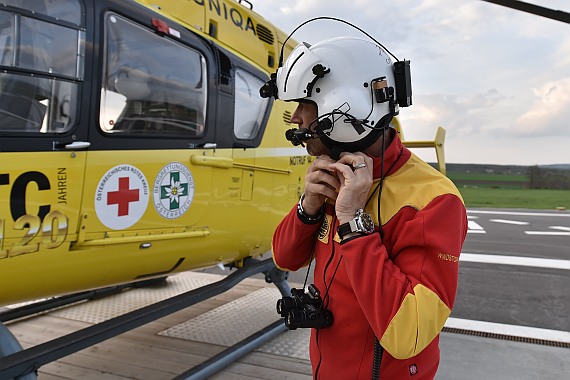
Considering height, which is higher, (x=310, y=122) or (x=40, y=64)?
(x=40, y=64)

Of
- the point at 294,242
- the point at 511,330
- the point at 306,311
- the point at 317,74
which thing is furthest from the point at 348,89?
the point at 511,330

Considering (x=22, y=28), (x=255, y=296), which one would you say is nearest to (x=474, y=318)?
(x=255, y=296)

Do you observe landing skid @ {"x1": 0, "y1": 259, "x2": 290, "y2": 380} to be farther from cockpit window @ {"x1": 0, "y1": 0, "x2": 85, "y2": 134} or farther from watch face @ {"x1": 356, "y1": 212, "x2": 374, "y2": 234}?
watch face @ {"x1": 356, "y1": 212, "x2": 374, "y2": 234}

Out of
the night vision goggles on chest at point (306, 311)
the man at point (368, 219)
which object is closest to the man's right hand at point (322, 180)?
the man at point (368, 219)

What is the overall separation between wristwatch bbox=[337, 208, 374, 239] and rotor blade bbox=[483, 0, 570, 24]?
2232mm

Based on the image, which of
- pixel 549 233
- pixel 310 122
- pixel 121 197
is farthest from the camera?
pixel 549 233

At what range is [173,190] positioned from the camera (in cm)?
303

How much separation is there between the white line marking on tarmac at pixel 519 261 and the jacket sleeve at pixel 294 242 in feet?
24.6

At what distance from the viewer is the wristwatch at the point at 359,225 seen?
50.4 inches

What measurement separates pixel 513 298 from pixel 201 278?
14.1 feet

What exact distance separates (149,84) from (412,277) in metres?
2.30

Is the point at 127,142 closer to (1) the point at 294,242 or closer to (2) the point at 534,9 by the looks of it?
(1) the point at 294,242

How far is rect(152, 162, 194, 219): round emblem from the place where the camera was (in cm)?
293

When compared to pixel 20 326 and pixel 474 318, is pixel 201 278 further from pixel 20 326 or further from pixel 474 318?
pixel 474 318
